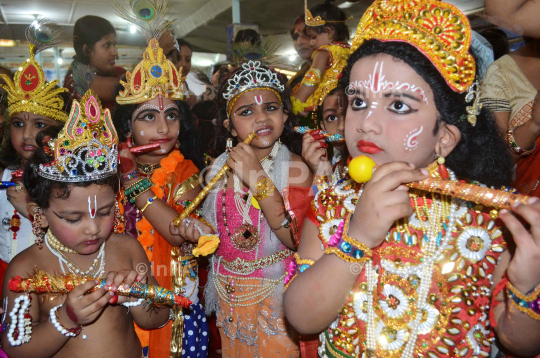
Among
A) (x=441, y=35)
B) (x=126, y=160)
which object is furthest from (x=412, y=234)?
(x=126, y=160)

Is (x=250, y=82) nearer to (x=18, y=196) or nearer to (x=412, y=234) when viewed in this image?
(x=412, y=234)

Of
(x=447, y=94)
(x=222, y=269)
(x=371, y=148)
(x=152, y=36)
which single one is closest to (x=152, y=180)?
(x=222, y=269)

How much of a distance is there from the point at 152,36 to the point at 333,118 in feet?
3.92

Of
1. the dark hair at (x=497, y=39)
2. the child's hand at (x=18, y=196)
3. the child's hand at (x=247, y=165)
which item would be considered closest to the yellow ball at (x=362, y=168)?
the child's hand at (x=247, y=165)

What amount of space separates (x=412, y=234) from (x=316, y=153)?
796 millimetres

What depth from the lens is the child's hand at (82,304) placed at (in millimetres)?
1383

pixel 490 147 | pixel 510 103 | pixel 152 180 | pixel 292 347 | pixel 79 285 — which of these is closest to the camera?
pixel 490 147

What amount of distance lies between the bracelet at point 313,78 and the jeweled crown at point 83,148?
52.6 inches

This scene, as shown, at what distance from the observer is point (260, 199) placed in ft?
6.07

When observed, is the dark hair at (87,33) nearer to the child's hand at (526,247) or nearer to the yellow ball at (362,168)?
the yellow ball at (362,168)

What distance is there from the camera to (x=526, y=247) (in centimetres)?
89

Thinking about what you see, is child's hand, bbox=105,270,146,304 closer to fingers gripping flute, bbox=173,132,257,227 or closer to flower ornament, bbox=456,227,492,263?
fingers gripping flute, bbox=173,132,257,227

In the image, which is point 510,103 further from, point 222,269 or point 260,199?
point 222,269

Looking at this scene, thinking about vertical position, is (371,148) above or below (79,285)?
above
